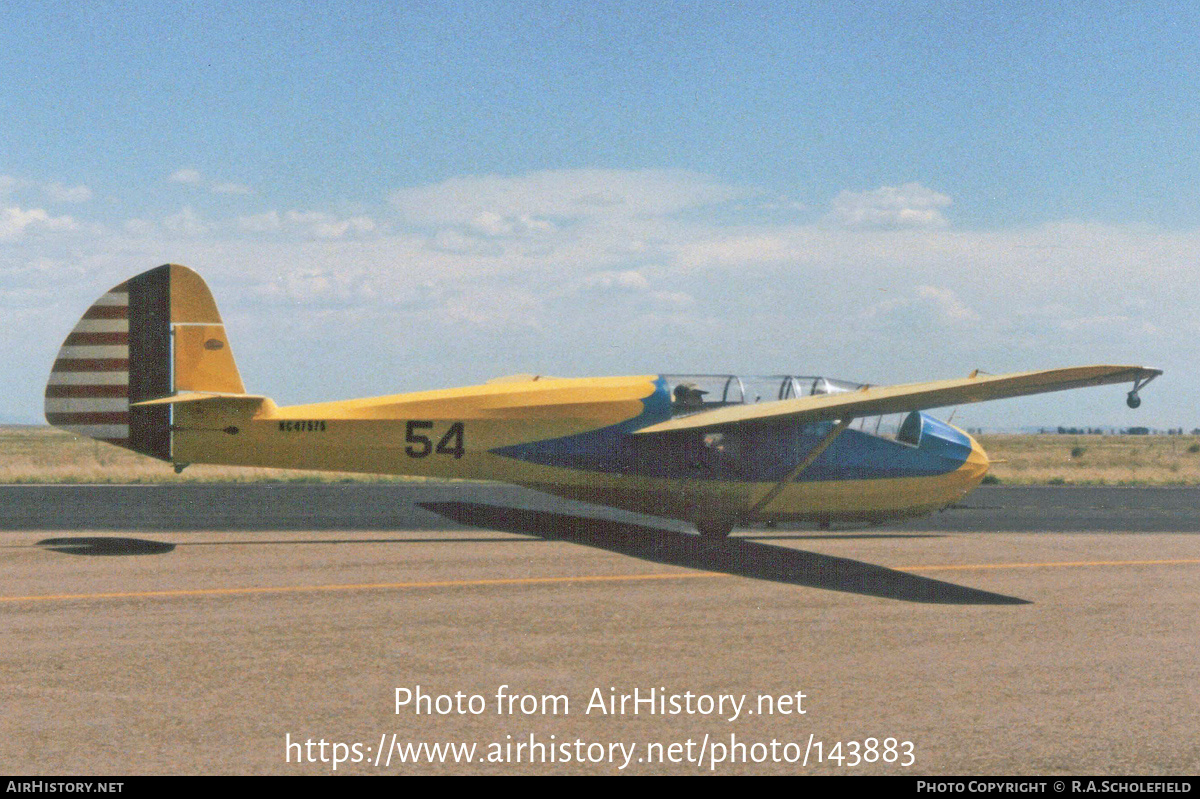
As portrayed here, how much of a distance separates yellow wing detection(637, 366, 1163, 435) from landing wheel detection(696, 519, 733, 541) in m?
1.79

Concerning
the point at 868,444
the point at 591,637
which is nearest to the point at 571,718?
the point at 591,637

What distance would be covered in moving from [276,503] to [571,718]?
19515 millimetres

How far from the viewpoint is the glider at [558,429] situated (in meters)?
15.1

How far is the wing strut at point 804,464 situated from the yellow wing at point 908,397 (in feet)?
0.97

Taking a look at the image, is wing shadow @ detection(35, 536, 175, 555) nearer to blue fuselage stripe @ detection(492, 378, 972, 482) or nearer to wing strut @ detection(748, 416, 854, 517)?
blue fuselage stripe @ detection(492, 378, 972, 482)

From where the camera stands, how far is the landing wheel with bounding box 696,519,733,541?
16781 mm

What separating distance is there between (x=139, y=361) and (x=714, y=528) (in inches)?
385

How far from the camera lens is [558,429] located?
1623 centimetres

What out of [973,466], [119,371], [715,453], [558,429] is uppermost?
[119,371]

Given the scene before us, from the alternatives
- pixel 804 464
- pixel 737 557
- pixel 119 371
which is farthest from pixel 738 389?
pixel 119 371

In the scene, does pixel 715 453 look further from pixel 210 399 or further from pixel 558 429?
pixel 210 399

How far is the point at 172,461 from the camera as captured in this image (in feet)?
50.0

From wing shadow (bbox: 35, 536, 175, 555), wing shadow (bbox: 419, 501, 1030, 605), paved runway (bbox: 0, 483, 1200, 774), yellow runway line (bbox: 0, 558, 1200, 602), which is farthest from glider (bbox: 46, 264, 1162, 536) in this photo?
yellow runway line (bbox: 0, 558, 1200, 602)

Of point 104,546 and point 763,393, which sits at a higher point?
point 763,393
